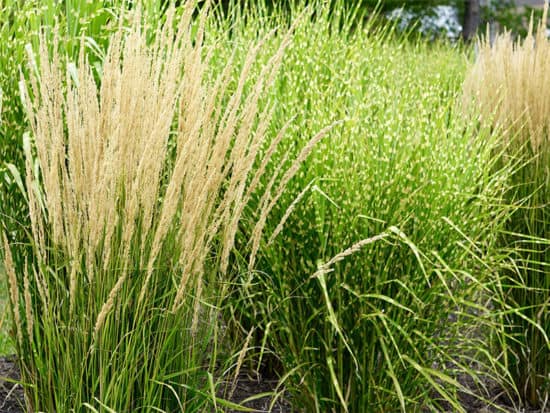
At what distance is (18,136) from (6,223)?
0.31 m

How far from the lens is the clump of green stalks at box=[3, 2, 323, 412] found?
187cm

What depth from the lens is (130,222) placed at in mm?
1813

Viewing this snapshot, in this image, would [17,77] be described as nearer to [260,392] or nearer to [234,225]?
[234,225]

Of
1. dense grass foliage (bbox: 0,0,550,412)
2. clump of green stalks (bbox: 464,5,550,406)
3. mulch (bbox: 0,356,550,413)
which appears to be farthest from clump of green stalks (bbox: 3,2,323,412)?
clump of green stalks (bbox: 464,5,550,406)

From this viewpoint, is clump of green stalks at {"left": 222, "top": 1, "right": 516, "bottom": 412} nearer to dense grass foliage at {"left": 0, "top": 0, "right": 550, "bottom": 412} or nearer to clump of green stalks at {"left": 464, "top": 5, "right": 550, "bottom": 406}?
dense grass foliage at {"left": 0, "top": 0, "right": 550, "bottom": 412}

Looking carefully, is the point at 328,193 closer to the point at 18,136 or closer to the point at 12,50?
the point at 18,136

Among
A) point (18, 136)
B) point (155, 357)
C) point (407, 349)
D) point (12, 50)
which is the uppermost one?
point (12, 50)

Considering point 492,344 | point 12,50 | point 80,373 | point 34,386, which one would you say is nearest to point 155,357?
point 80,373

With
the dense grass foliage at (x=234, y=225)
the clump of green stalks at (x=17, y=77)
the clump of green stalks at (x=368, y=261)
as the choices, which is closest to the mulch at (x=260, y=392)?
the dense grass foliage at (x=234, y=225)

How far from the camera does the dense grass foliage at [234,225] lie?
1908 mm

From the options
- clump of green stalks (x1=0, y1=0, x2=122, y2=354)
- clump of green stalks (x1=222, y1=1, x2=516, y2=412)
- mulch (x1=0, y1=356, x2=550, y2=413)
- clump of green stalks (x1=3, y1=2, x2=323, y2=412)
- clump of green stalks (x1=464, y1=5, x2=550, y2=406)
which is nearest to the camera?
clump of green stalks (x1=3, y1=2, x2=323, y2=412)

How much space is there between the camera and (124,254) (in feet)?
6.33

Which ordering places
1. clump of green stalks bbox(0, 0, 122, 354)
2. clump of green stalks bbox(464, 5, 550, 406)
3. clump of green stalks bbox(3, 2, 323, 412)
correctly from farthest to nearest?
clump of green stalks bbox(464, 5, 550, 406) < clump of green stalks bbox(0, 0, 122, 354) < clump of green stalks bbox(3, 2, 323, 412)

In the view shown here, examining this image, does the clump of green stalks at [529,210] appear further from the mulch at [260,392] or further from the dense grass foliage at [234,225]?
the mulch at [260,392]
